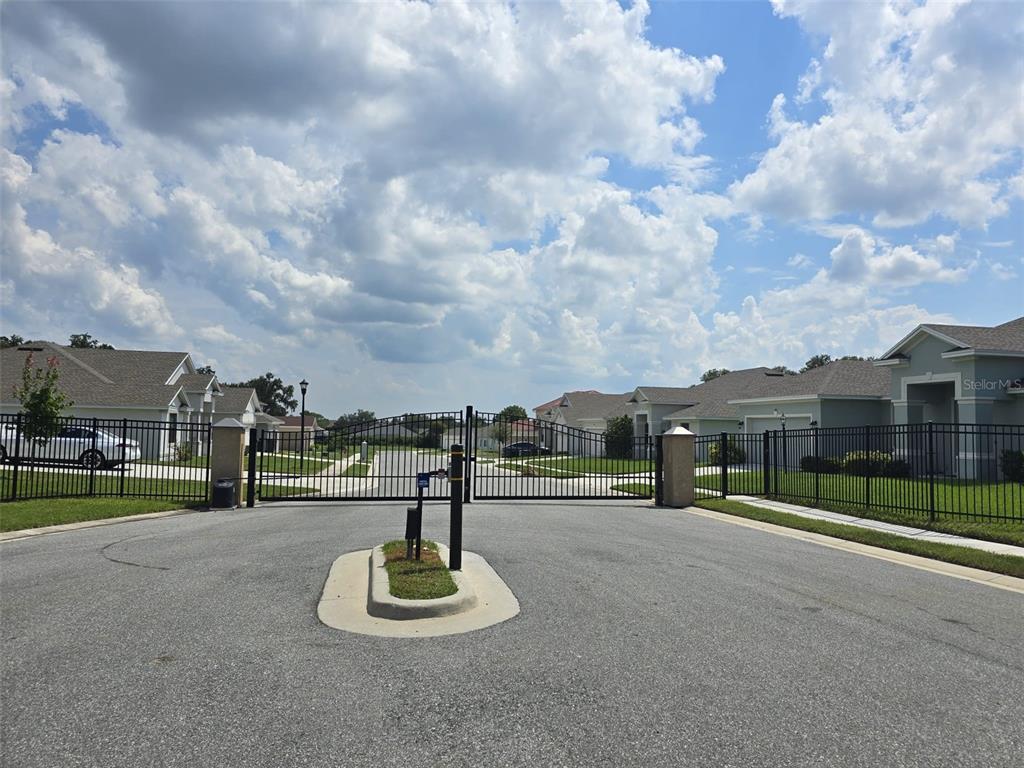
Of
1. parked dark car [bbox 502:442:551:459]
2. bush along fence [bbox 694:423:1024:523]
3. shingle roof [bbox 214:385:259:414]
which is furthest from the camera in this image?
shingle roof [bbox 214:385:259:414]

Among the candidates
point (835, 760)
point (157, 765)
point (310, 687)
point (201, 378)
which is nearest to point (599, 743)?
point (835, 760)

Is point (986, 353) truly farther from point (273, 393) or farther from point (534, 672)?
point (273, 393)

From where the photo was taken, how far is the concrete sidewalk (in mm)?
11714

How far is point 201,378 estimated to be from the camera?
46.2 metres

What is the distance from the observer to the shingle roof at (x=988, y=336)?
25797mm

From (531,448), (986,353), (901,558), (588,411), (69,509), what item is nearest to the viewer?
(901,558)

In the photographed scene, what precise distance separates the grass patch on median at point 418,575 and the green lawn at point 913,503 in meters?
9.55

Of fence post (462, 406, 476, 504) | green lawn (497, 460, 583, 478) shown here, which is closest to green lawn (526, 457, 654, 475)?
green lawn (497, 460, 583, 478)

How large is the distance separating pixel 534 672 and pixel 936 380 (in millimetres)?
26858

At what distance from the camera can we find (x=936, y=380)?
27.2 meters

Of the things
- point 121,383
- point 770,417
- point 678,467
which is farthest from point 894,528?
point 121,383

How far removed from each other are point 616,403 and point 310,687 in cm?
5991

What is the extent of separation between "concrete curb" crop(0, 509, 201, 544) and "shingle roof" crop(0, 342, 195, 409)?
23137 millimetres

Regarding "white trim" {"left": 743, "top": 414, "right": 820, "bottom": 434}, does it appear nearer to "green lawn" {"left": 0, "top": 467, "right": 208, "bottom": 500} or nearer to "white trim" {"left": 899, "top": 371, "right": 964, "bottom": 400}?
A: "white trim" {"left": 899, "top": 371, "right": 964, "bottom": 400}
